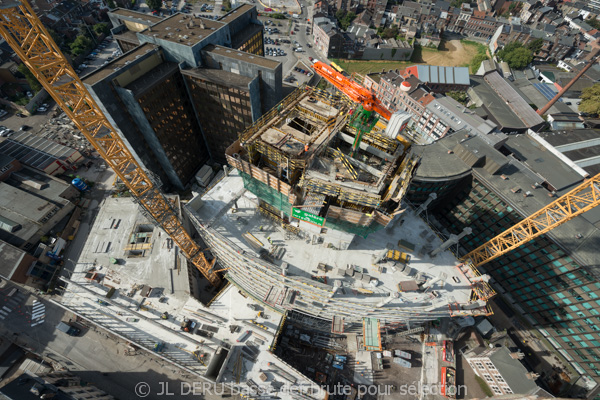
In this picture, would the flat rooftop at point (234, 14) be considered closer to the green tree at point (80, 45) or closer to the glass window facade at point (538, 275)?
the glass window facade at point (538, 275)

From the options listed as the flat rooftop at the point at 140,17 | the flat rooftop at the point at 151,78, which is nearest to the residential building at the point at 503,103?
the flat rooftop at the point at 151,78

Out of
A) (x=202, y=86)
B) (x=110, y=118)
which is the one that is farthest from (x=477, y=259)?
(x=110, y=118)

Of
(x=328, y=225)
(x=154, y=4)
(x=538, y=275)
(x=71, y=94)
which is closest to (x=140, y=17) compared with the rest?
→ (x=71, y=94)

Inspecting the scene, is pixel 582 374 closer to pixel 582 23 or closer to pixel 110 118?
pixel 110 118

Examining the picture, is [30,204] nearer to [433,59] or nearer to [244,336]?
[244,336]

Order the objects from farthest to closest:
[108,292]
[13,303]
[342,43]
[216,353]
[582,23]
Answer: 1. [582,23]
2. [342,43]
3. [13,303]
4. [108,292]
5. [216,353]
